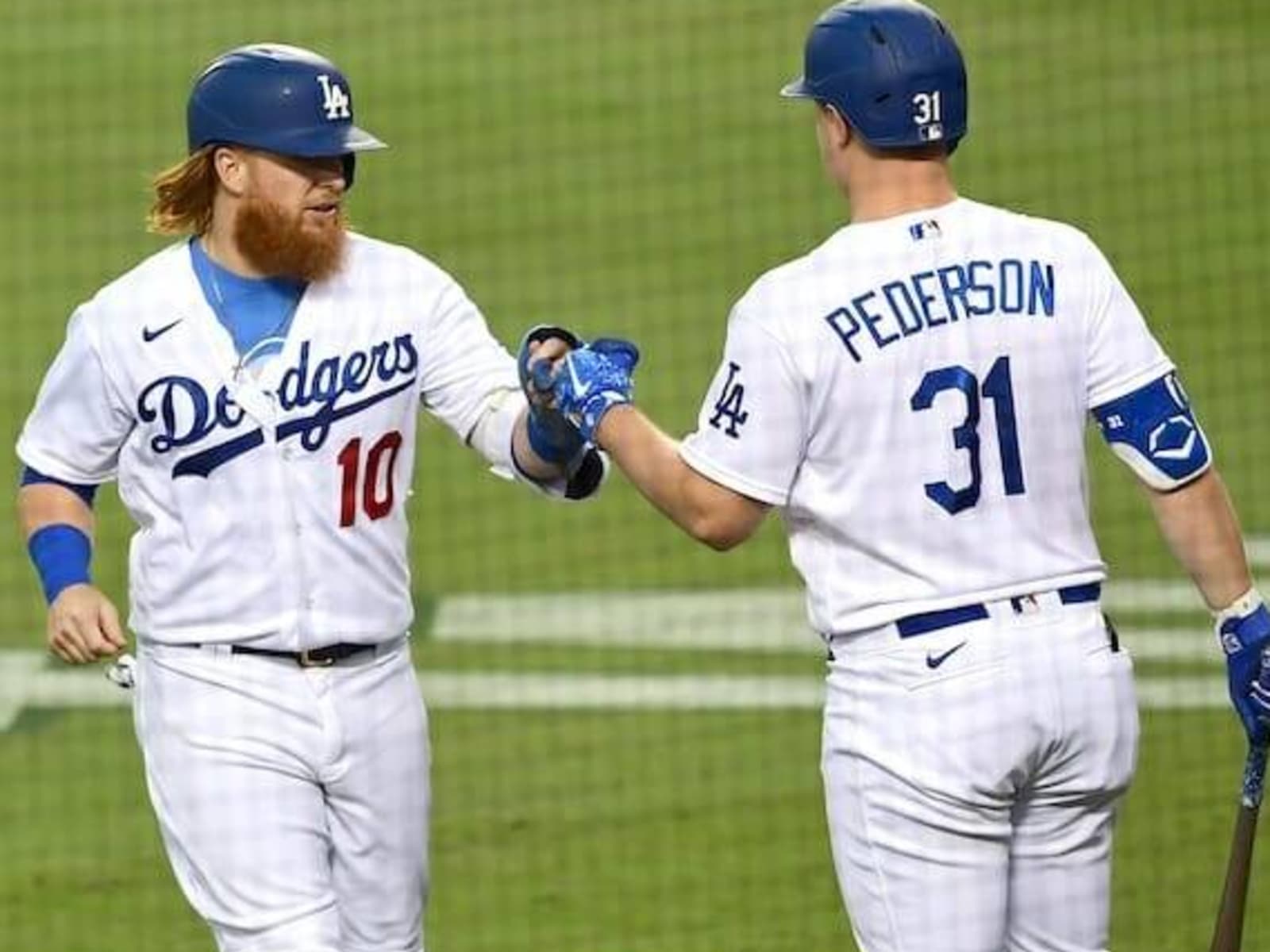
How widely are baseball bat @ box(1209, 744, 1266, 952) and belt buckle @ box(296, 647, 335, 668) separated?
5.57ft

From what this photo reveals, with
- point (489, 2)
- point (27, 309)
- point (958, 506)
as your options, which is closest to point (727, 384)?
point (958, 506)

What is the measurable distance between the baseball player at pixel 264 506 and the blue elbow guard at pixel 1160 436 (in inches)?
42.1

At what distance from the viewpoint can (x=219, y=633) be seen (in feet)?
20.8

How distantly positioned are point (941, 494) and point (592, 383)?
0.69m

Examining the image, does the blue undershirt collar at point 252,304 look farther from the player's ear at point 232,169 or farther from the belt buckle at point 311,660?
the belt buckle at point 311,660

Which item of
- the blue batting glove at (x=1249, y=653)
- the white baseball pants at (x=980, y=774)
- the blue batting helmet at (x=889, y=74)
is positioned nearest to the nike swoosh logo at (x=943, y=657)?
the white baseball pants at (x=980, y=774)

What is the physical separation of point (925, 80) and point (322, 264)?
1222 mm

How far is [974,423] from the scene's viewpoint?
5.78m

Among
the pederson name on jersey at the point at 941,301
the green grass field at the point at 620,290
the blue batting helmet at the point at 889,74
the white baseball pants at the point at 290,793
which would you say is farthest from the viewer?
the green grass field at the point at 620,290

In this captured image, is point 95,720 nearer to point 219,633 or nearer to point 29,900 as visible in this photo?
point 29,900

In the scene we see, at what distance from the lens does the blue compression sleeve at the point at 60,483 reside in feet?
21.2

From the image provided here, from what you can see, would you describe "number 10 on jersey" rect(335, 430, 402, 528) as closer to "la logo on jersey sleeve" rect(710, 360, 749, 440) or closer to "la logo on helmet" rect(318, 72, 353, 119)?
"la logo on helmet" rect(318, 72, 353, 119)

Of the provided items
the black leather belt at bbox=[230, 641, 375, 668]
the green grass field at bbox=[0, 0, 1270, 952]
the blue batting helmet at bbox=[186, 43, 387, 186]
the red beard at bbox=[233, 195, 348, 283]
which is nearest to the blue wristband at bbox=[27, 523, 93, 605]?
the black leather belt at bbox=[230, 641, 375, 668]

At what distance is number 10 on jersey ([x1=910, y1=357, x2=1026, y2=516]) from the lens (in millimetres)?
5770
